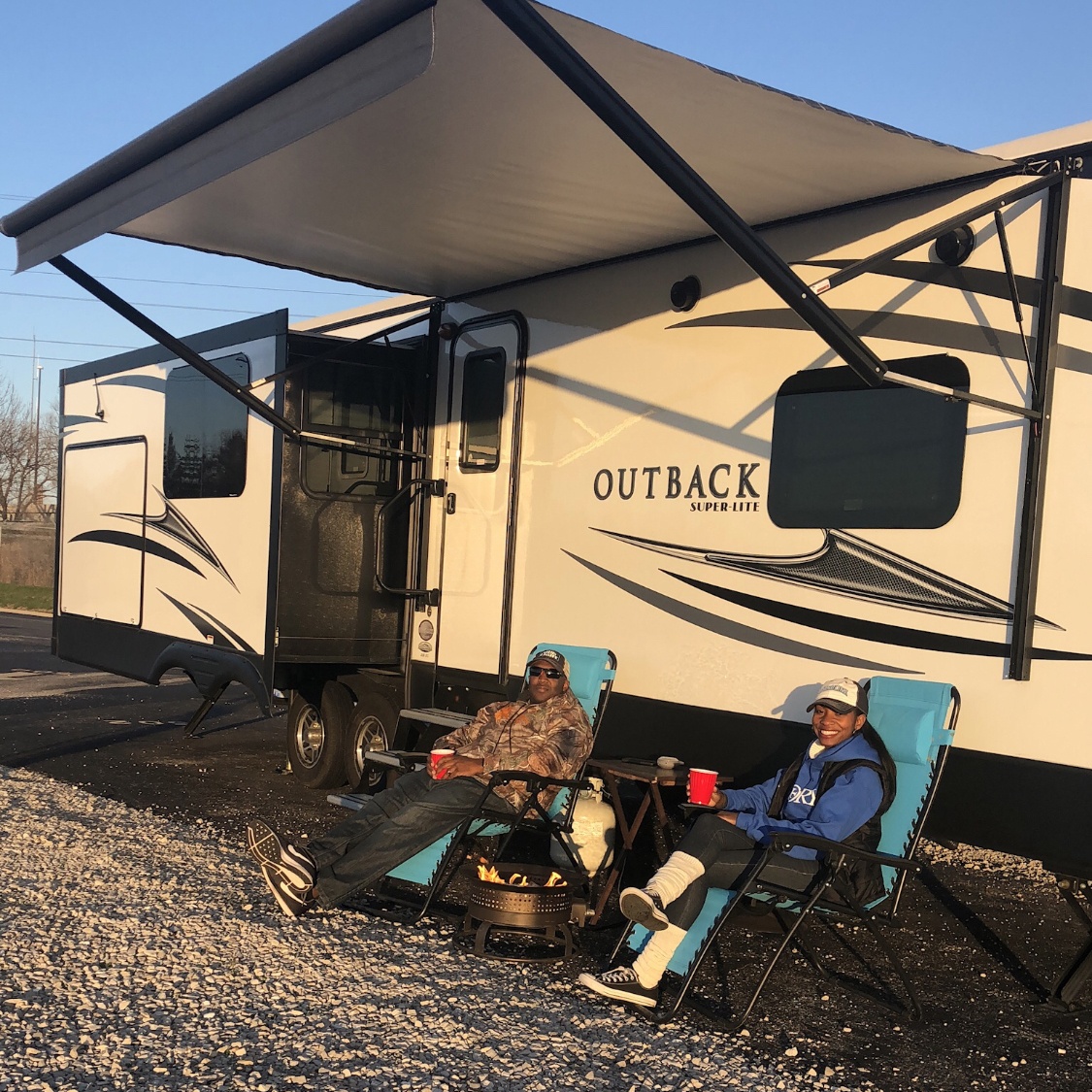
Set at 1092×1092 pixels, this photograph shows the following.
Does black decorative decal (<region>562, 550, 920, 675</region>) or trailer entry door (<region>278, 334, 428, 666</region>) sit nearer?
black decorative decal (<region>562, 550, 920, 675</region>)

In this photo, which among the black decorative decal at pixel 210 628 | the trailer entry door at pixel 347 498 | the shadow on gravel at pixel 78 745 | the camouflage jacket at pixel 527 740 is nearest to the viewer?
the camouflage jacket at pixel 527 740

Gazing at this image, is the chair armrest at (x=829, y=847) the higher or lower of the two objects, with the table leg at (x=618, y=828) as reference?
higher

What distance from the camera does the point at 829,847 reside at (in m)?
3.64

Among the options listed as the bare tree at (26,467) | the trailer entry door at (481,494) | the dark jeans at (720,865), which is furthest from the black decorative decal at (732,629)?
the bare tree at (26,467)

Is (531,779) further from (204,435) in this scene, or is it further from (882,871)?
(204,435)

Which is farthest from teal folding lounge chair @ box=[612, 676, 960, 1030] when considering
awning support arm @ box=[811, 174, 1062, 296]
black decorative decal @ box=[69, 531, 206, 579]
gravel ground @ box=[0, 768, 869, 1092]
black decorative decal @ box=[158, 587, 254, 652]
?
black decorative decal @ box=[69, 531, 206, 579]

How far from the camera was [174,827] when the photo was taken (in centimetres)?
573

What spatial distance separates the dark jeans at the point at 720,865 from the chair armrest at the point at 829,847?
128 millimetres

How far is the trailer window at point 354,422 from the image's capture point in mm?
6461

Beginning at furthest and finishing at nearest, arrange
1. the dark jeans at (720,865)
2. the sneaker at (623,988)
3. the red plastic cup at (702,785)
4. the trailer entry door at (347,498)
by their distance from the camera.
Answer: the trailer entry door at (347,498) < the red plastic cup at (702,785) < the dark jeans at (720,865) < the sneaker at (623,988)

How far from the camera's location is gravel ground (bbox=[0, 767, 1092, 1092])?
10.3ft

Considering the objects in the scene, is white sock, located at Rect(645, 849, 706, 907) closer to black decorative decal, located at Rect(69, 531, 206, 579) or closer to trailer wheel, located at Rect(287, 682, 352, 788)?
trailer wheel, located at Rect(287, 682, 352, 788)

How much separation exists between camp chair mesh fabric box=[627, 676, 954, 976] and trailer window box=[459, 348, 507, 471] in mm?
2630

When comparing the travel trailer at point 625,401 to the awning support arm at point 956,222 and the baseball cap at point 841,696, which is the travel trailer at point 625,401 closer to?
the awning support arm at point 956,222
